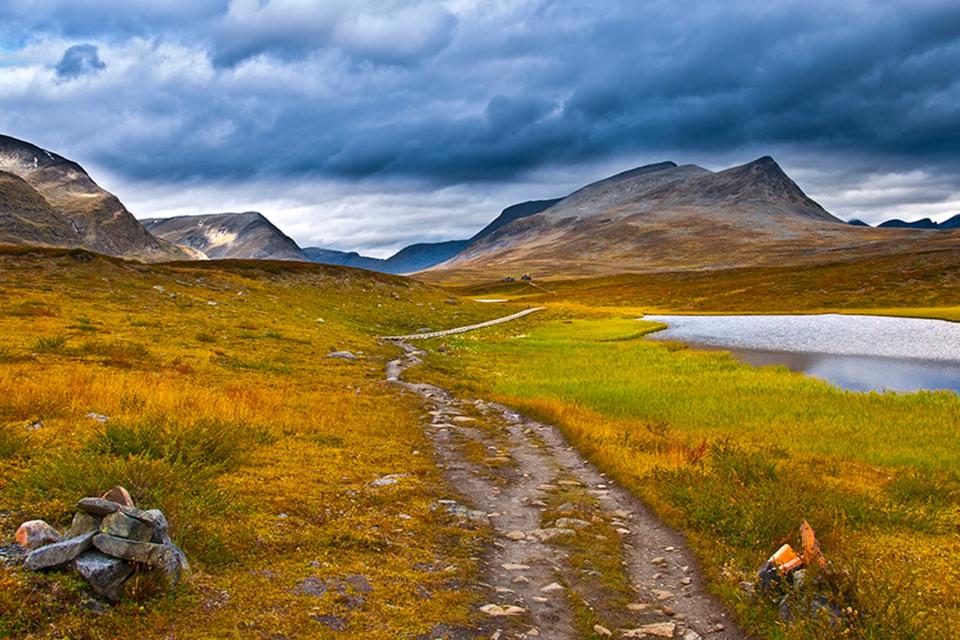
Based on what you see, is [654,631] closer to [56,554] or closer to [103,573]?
[103,573]

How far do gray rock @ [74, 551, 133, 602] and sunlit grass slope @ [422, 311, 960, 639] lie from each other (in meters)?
8.92

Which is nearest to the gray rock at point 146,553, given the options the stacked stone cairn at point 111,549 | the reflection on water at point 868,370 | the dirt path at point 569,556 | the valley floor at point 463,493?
the stacked stone cairn at point 111,549

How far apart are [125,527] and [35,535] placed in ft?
4.42

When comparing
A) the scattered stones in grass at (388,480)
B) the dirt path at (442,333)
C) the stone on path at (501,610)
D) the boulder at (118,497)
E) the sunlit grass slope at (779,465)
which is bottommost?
the sunlit grass slope at (779,465)

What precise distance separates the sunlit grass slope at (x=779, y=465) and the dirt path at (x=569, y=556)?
60 centimetres

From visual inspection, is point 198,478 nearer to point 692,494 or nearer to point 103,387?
point 103,387

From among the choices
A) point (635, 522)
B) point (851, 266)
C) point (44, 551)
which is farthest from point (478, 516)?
point (851, 266)

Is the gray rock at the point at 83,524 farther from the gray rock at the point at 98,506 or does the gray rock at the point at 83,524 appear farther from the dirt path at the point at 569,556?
the dirt path at the point at 569,556

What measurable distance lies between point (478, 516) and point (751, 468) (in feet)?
23.8

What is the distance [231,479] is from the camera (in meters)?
13.1

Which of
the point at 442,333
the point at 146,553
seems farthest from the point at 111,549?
the point at 442,333

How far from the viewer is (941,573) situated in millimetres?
10539

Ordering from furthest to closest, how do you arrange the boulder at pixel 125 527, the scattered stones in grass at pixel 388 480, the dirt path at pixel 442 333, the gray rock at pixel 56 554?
the dirt path at pixel 442 333
the scattered stones in grass at pixel 388 480
the boulder at pixel 125 527
the gray rock at pixel 56 554

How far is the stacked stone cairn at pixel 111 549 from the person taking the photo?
7.63 metres
